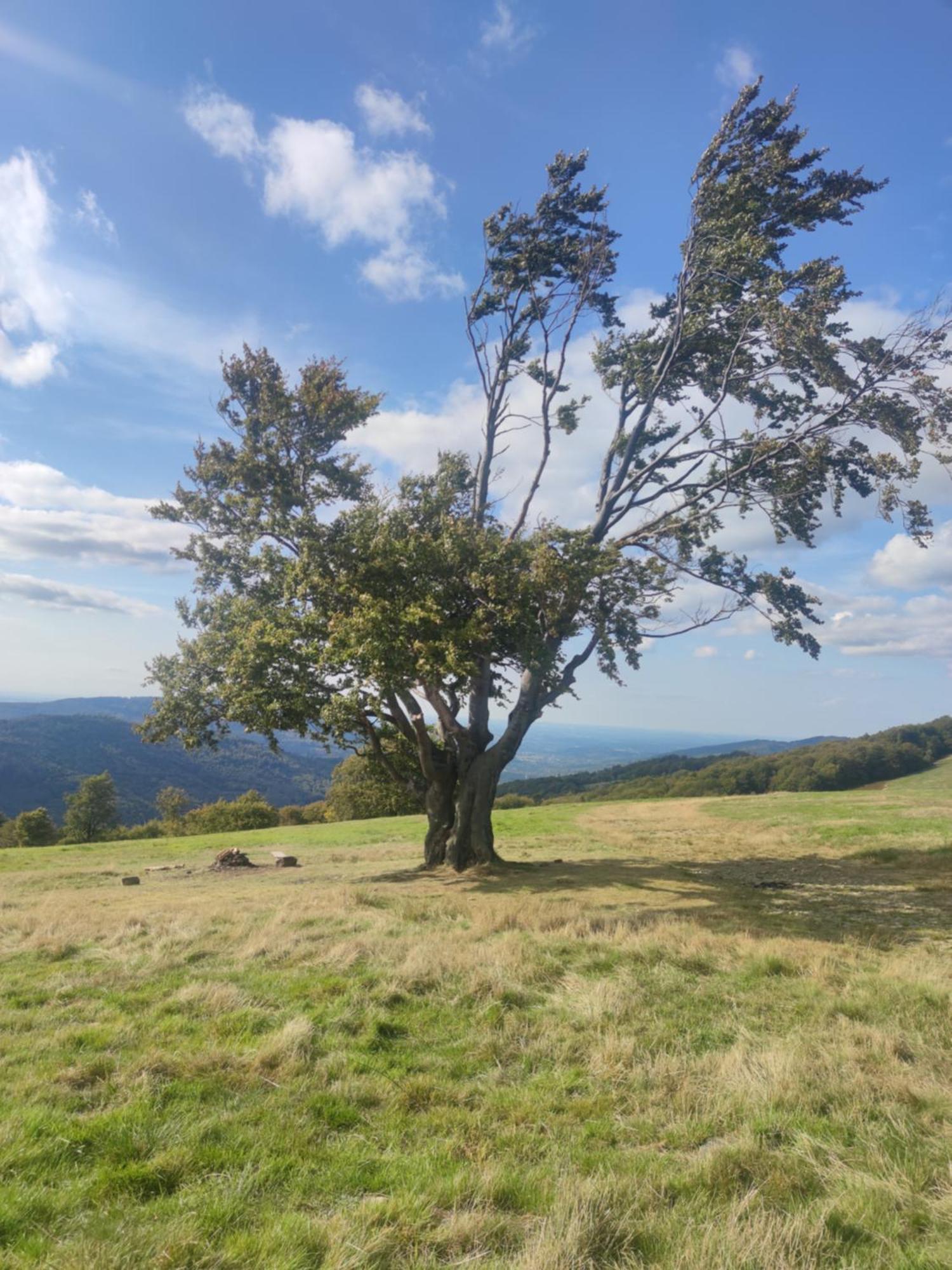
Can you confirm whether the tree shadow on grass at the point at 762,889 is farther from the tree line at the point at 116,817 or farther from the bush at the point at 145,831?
the bush at the point at 145,831

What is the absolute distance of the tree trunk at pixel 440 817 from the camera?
76.3ft

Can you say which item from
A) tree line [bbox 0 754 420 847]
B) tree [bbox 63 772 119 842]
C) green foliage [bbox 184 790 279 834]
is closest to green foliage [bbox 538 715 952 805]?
tree line [bbox 0 754 420 847]

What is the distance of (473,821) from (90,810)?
80.4 meters

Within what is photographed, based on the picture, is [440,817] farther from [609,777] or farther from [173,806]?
[609,777]

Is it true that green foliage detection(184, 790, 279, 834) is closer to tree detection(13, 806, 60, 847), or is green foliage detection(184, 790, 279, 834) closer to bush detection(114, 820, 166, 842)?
bush detection(114, 820, 166, 842)

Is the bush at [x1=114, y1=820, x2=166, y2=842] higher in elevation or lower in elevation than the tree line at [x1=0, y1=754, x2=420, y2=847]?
lower

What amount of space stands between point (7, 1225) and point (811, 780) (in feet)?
325

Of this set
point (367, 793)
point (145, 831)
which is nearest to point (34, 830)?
point (145, 831)

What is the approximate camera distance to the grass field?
4004 millimetres

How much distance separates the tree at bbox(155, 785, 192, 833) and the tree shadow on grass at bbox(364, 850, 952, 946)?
8116cm

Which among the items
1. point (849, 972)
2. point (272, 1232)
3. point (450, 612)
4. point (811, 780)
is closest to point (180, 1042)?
point (272, 1232)

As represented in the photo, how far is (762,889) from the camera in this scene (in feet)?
61.9

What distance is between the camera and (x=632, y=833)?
119 ft

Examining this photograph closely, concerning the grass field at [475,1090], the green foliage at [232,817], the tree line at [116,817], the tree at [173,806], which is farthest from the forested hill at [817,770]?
the grass field at [475,1090]
